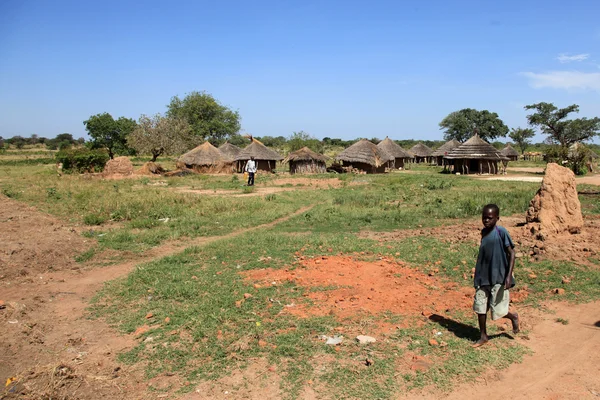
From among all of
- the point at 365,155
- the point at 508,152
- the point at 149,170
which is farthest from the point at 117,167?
the point at 508,152

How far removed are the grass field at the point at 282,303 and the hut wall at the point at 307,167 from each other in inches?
784

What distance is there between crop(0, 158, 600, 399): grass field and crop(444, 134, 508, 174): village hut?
2112 cm

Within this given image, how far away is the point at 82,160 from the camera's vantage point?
102 ft

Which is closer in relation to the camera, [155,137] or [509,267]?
[509,267]

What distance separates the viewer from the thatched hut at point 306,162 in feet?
Result: 108

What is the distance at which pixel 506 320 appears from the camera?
5461 mm

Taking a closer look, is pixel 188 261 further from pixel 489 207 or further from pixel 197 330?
pixel 489 207

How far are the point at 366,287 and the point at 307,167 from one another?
27018 mm

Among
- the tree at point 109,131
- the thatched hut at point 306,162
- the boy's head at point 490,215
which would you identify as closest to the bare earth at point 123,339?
the boy's head at point 490,215

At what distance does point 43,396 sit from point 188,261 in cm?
447

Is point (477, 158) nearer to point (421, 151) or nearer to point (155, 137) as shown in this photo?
point (421, 151)

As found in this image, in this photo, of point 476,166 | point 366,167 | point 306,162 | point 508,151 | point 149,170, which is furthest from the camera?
point 508,151

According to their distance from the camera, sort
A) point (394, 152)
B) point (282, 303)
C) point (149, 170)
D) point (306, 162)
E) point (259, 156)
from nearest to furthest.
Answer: point (282, 303), point (149, 170), point (259, 156), point (306, 162), point (394, 152)

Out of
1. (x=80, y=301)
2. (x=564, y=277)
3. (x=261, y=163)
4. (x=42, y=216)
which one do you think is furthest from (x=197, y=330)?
(x=261, y=163)
